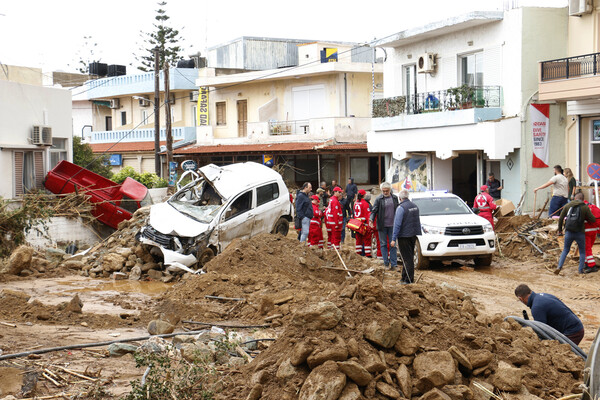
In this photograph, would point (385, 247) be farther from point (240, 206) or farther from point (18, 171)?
point (18, 171)

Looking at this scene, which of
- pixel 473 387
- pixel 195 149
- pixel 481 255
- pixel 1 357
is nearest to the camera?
pixel 473 387

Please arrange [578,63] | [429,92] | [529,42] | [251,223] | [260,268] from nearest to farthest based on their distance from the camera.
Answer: [260,268], [251,223], [578,63], [529,42], [429,92]

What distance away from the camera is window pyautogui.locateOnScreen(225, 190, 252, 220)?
1778cm

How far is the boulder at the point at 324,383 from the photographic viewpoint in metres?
6.30

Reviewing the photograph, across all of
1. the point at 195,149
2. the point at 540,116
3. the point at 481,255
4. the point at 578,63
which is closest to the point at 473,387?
the point at 481,255

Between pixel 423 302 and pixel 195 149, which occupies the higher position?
pixel 195 149

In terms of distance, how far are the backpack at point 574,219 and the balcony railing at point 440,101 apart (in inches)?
386

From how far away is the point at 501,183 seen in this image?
82.7ft

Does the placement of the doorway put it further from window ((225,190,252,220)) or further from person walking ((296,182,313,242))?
window ((225,190,252,220))

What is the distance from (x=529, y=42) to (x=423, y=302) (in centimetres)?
1756

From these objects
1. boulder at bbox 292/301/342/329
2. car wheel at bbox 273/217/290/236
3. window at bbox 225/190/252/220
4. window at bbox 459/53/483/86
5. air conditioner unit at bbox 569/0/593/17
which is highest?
air conditioner unit at bbox 569/0/593/17

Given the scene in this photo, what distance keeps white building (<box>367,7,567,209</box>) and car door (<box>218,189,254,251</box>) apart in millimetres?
9633

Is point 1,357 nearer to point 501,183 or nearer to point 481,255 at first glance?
point 481,255

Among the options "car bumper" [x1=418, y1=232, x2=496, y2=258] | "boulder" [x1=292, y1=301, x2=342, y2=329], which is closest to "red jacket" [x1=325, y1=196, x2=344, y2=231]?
"car bumper" [x1=418, y1=232, x2=496, y2=258]
